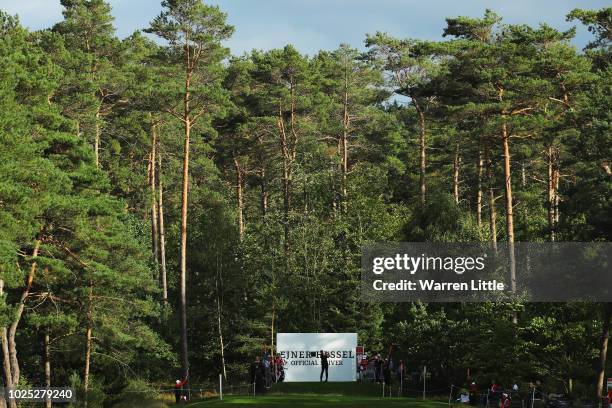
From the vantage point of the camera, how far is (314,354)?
1810 inches

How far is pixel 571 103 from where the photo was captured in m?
54.2

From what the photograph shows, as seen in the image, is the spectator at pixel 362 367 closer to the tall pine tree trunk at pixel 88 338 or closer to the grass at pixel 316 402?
the grass at pixel 316 402

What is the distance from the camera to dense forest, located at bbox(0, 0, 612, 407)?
39344 mm

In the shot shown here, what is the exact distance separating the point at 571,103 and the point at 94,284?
26.1 m

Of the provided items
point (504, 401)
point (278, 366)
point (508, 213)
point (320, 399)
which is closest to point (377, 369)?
point (278, 366)

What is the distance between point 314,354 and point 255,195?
37.1 metres

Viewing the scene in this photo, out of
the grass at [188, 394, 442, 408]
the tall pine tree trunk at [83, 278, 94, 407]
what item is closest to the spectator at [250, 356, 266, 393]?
the grass at [188, 394, 442, 408]

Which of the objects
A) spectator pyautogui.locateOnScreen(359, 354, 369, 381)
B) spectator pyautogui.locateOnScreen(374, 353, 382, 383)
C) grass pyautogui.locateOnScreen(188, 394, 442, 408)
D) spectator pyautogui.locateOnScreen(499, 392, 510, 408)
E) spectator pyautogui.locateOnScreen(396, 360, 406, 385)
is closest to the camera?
spectator pyautogui.locateOnScreen(499, 392, 510, 408)

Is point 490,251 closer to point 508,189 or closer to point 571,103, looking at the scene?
point 508,189

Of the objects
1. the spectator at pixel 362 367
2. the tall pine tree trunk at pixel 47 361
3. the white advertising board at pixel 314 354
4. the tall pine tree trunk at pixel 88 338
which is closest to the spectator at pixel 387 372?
the white advertising board at pixel 314 354

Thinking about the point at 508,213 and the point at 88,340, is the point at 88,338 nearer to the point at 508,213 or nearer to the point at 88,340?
the point at 88,340

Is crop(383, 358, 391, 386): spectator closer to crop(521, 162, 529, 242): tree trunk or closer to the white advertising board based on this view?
the white advertising board

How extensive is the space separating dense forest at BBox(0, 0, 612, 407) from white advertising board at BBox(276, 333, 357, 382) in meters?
2.41

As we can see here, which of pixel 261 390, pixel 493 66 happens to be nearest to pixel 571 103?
pixel 493 66
